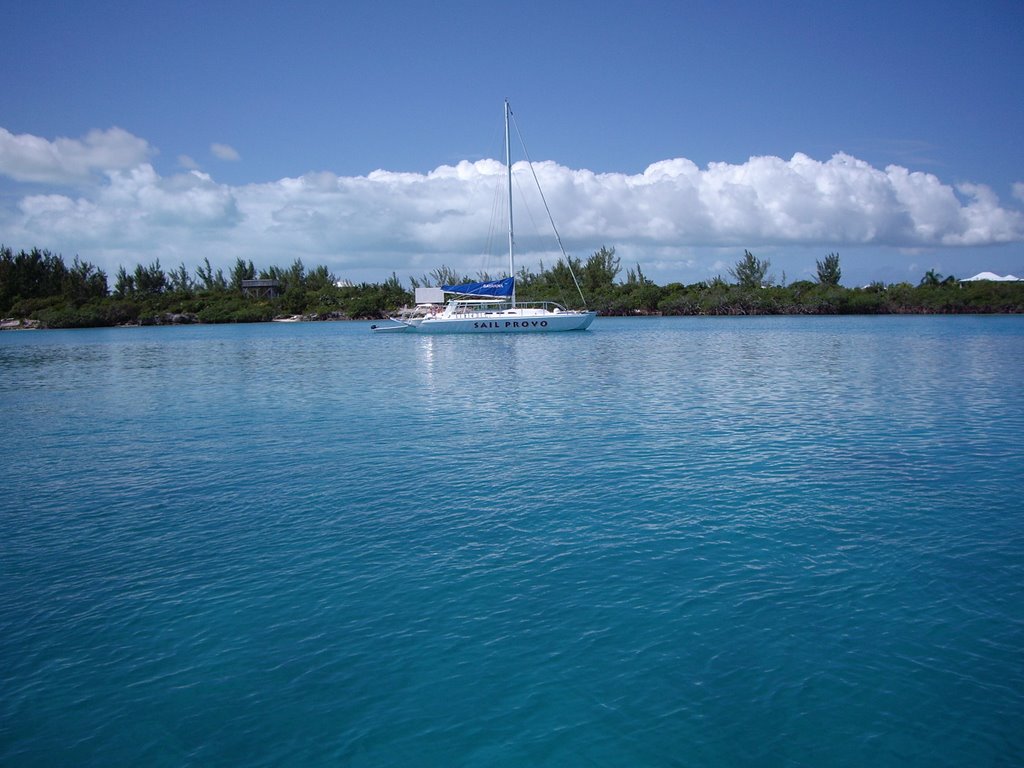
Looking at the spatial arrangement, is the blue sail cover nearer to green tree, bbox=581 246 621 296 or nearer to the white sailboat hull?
the white sailboat hull

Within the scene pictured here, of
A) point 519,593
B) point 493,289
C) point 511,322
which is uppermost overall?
point 493,289

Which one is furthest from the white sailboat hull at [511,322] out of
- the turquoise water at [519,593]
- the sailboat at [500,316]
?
the turquoise water at [519,593]

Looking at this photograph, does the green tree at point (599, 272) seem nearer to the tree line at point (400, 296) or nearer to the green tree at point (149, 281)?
the tree line at point (400, 296)

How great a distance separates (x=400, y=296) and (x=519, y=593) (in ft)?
404

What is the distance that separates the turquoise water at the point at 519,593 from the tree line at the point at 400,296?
3767 inches

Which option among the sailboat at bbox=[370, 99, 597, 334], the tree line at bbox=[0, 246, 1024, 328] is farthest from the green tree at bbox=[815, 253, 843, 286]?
the sailboat at bbox=[370, 99, 597, 334]

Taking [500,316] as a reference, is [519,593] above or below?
below

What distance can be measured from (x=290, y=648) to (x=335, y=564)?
2.27m

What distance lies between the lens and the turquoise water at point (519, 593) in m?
6.50

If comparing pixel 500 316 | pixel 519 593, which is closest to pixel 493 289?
pixel 500 316

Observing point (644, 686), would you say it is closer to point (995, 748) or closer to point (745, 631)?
point (745, 631)

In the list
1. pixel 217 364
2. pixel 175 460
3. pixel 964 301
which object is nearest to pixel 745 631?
pixel 175 460

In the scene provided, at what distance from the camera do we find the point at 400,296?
424 feet

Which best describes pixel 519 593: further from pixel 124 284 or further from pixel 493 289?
pixel 124 284
